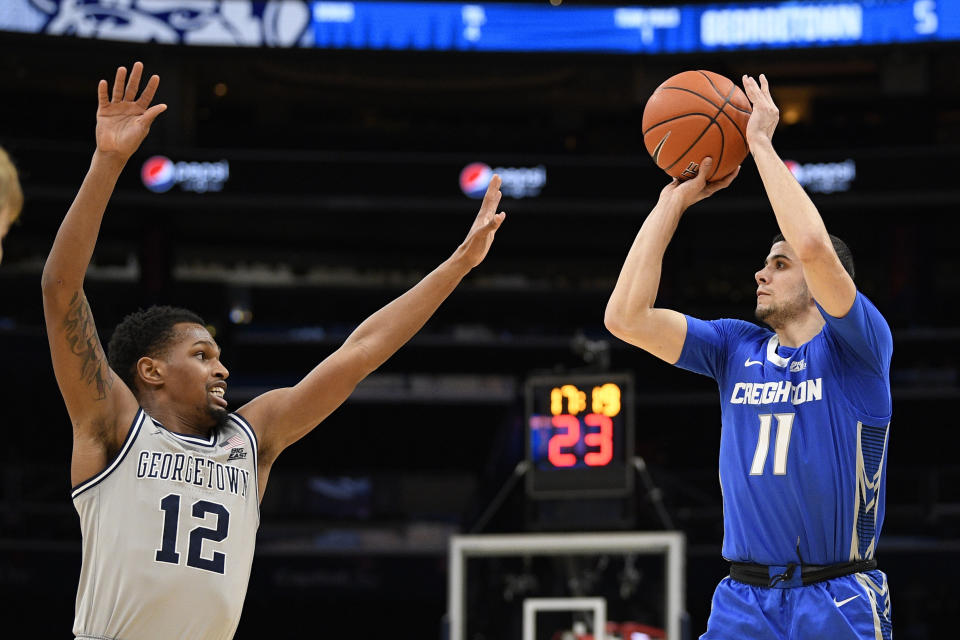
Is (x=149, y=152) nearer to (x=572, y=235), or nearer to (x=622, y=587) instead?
(x=572, y=235)

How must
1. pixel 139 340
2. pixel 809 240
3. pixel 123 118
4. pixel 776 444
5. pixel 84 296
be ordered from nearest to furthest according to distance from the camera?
pixel 84 296, pixel 123 118, pixel 809 240, pixel 139 340, pixel 776 444

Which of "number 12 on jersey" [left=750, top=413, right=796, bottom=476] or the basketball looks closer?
"number 12 on jersey" [left=750, top=413, right=796, bottom=476]

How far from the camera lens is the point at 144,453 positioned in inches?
131

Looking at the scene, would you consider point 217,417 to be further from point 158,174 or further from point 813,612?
point 158,174

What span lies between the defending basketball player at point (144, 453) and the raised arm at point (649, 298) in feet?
3.97

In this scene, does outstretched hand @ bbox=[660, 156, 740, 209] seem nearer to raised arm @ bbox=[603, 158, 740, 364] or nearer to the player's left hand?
raised arm @ bbox=[603, 158, 740, 364]

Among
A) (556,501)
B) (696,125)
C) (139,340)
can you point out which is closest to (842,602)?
(696,125)

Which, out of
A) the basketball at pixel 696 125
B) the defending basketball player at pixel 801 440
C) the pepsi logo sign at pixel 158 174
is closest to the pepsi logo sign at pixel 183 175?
the pepsi logo sign at pixel 158 174

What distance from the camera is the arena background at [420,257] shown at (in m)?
15.1

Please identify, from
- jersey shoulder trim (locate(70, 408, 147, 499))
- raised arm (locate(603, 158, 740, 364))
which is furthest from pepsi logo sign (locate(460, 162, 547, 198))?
jersey shoulder trim (locate(70, 408, 147, 499))

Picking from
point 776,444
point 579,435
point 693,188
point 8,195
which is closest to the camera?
point 8,195

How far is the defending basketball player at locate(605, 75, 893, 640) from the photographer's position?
3525 mm

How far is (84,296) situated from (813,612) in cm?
221

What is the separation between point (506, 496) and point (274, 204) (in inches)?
291
